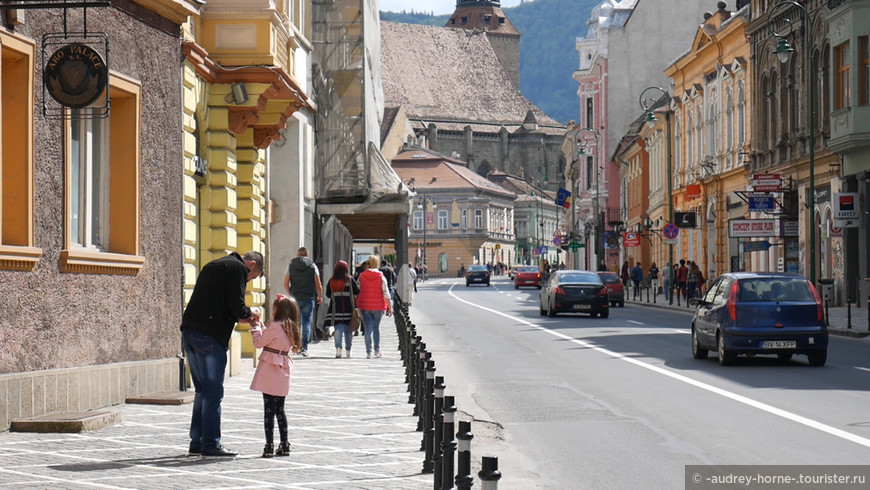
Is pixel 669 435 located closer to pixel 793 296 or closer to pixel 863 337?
pixel 793 296

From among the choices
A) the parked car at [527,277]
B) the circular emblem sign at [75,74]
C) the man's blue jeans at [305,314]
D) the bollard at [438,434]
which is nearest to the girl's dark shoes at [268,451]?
the bollard at [438,434]

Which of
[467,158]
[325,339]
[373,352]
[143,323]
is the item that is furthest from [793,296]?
[467,158]

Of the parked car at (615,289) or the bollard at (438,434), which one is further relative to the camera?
the parked car at (615,289)

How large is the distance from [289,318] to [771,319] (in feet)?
35.3

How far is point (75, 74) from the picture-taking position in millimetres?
12867

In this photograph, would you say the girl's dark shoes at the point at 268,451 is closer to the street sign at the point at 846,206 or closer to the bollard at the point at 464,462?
the bollard at the point at 464,462

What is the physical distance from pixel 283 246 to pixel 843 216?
15117mm

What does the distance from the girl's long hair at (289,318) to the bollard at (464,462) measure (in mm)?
4374

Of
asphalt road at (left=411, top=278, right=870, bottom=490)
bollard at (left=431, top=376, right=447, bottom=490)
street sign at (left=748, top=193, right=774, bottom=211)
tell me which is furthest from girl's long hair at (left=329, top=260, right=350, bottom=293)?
street sign at (left=748, top=193, right=774, bottom=211)

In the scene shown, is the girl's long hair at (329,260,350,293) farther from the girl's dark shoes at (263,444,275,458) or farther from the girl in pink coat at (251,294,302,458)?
the girl's dark shoes at (263,444,275,458)

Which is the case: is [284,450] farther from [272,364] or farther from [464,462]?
[464,462]

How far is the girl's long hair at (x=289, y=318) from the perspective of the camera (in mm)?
11453

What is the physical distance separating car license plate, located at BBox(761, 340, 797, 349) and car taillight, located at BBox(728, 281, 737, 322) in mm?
546

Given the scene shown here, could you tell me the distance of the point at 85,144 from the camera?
15.0 meters
